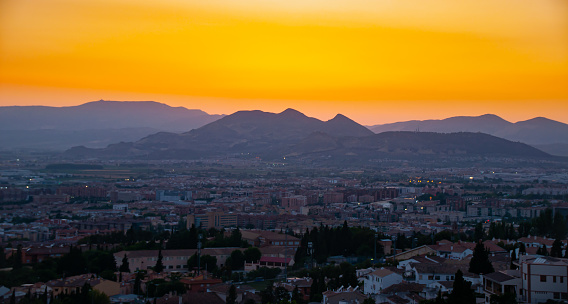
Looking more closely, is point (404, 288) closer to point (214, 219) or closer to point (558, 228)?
point (558, 228)

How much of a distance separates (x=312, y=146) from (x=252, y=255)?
4492 inches

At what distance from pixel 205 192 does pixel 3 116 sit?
5323 inches

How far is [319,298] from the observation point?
1900cm

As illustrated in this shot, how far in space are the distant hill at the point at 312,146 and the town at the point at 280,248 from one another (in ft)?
217

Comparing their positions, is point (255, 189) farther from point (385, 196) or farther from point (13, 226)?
point (13, 226)

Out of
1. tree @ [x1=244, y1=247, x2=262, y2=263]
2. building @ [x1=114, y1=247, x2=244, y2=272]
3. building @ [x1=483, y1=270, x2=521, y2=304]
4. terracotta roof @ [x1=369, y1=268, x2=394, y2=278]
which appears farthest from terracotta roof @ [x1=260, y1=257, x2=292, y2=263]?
building @ [x1=483, y1=270, x2=521, y2=304]

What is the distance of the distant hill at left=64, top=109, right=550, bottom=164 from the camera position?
13562cm

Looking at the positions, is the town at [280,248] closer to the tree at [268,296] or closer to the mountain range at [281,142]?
the tree at [268,296]

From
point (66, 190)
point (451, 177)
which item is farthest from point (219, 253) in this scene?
point (451, 177)

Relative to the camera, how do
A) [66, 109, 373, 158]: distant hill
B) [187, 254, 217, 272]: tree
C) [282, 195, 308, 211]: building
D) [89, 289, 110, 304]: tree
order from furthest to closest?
[66, 109, 373, 158]: distant hill
[282, 195, 308, 211]: building
[187, 254, 217, 272]: tree
[89, 289, 110, 304]: tree

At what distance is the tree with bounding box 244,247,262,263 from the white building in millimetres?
6656

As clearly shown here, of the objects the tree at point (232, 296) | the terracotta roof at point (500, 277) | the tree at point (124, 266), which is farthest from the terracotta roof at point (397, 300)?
the tree at point (124, 266)

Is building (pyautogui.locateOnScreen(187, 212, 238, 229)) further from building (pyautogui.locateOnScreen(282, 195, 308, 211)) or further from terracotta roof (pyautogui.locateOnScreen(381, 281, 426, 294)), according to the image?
terracotta roof (pyautogui.locateOnScreen(381, 281, 426, 294))

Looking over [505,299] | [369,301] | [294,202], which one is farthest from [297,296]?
[294,202]
